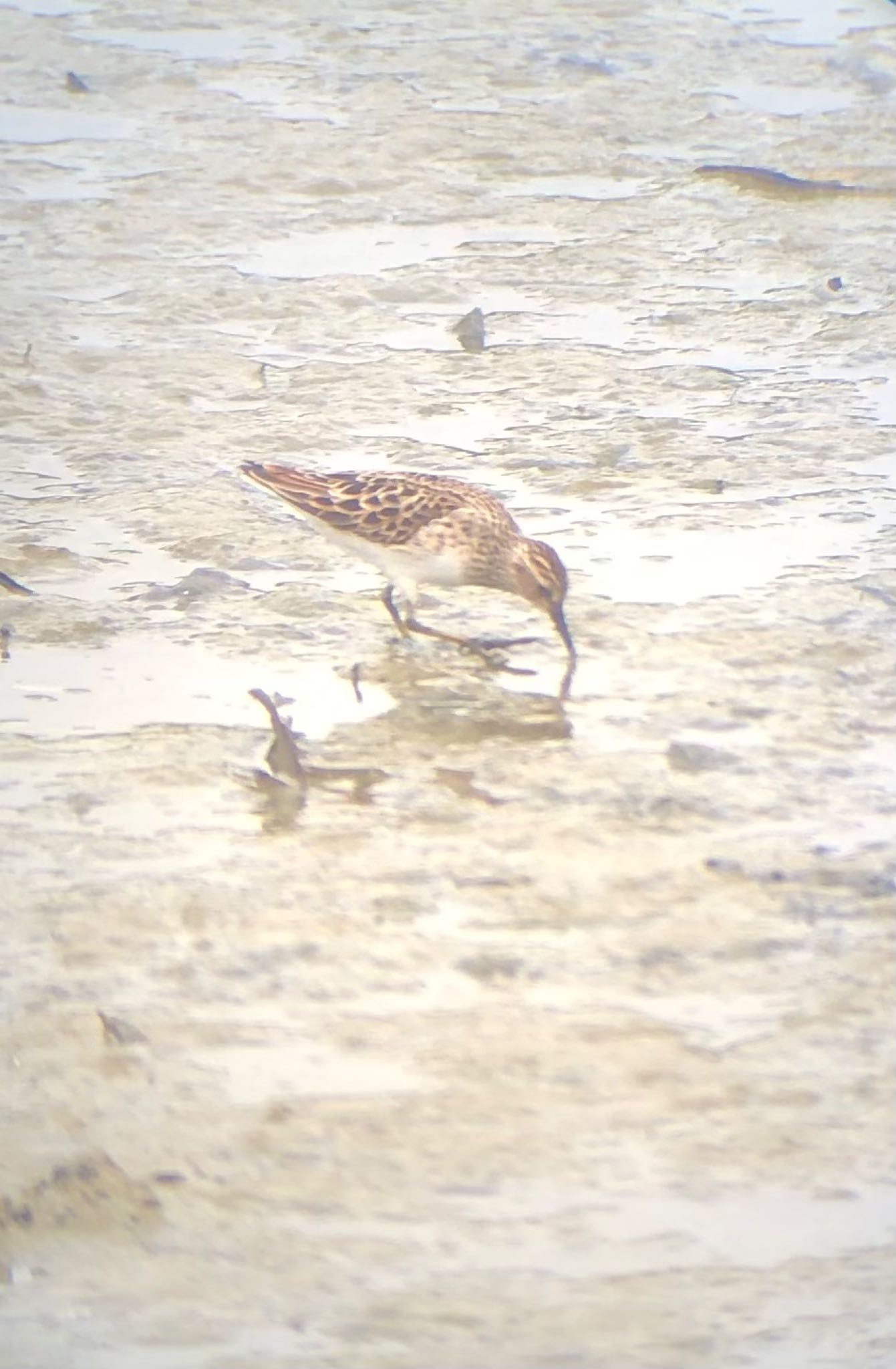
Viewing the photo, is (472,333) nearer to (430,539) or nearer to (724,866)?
(430,539)

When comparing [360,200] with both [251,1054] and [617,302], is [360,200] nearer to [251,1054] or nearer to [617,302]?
[617,302]

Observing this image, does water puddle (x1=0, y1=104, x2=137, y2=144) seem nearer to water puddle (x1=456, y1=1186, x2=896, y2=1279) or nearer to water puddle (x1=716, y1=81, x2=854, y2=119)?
water puddle (x1=716, y1=81, x2=854, y2=119)

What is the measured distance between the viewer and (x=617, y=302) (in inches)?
381

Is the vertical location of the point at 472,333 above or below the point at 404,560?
below

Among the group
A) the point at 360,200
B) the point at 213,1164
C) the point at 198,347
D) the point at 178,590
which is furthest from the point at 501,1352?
the point at 360,200

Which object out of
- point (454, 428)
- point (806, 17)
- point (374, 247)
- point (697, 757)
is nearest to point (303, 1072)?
point (697, 757)

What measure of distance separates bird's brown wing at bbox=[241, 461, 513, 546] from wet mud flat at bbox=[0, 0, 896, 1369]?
1.09 feet

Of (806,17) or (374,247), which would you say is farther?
(806,17)

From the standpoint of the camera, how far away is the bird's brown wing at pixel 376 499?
6.64 m

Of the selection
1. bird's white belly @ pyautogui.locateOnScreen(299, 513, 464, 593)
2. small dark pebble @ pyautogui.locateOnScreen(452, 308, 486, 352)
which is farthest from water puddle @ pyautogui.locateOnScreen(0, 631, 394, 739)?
small dark pebble @ pyautogui.locateOnScreen(452, 308, 486, 352)

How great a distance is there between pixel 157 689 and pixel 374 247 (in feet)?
15.0

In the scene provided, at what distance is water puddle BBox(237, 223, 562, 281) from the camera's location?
→ 32.6ft

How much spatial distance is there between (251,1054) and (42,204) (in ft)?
23.5

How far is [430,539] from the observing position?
6.55 metres
